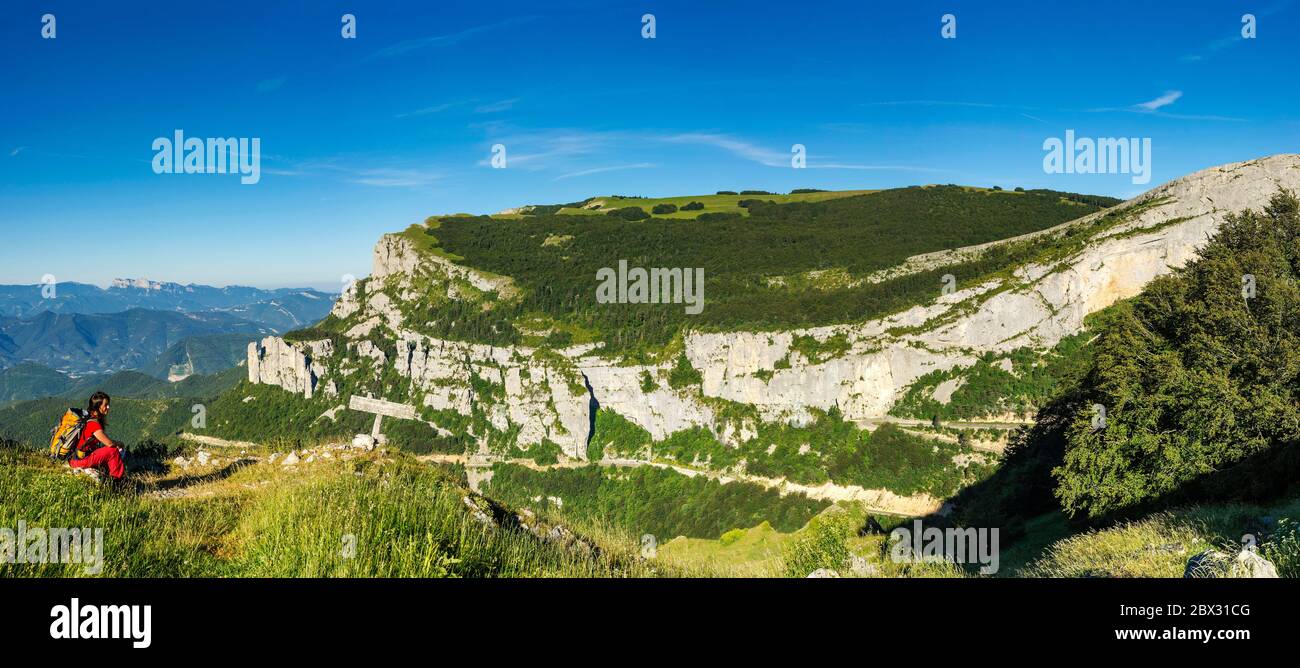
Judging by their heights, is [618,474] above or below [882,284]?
below

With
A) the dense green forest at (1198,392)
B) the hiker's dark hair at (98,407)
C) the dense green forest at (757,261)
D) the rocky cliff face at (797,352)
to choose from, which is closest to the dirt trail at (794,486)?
the rocky cliff face at (797,352)

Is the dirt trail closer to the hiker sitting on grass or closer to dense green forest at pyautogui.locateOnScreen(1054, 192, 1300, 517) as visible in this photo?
the hiker sitting on grass

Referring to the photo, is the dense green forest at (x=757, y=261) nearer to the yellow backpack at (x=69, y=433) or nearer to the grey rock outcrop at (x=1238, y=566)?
the grey rock outcrop at (x=1238, y=566)

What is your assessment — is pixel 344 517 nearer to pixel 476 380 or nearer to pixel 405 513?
pixel 405 513

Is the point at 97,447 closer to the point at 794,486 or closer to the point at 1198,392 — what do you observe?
the point at 1198,392
